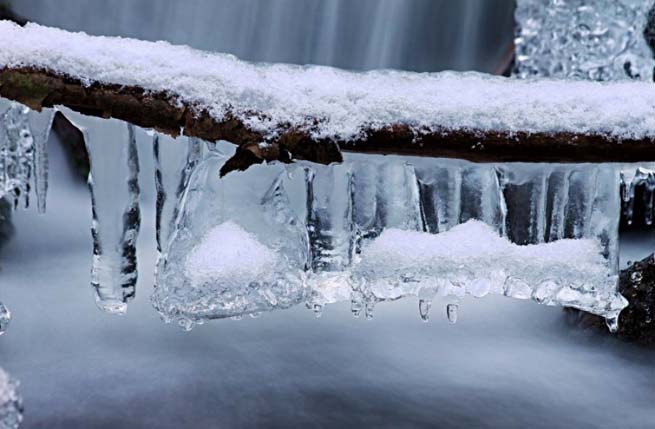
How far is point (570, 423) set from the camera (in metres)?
2.81

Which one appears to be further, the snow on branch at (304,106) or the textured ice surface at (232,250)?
the textured ice surface at (232,250)

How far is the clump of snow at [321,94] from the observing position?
1.18 metres

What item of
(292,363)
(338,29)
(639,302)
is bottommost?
(292,363)

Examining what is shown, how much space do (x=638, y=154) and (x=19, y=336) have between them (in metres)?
2.98

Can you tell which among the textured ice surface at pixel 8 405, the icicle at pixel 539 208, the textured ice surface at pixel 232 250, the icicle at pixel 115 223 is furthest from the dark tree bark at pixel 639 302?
the textured ice surface at pixel 8 405

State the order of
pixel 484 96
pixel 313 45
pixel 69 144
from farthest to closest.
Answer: pixel 313 45 < pixel 69 144 < pixel 484 96

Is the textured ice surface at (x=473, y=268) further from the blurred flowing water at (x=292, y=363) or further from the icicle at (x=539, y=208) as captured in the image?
the blurred flowing water at (x=292, y=363)

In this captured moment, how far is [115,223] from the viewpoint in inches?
63.6

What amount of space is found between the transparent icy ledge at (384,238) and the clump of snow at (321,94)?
0.67 ft

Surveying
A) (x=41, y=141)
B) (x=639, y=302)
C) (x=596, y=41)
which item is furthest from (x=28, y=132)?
(x=596, y=41)

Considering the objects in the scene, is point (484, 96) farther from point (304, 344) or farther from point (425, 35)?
point (425, 35)

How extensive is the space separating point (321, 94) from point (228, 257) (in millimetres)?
405

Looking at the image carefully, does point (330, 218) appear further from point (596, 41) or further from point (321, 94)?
point (596, 41)

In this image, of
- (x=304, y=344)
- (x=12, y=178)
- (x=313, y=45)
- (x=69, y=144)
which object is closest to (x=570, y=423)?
(x=304, y=344)
